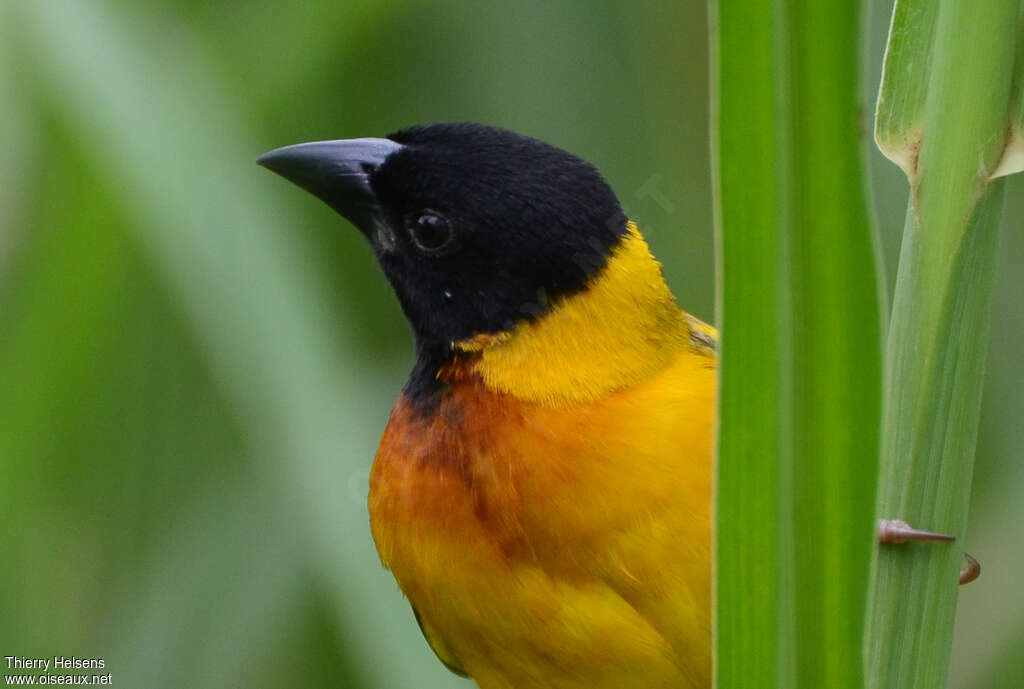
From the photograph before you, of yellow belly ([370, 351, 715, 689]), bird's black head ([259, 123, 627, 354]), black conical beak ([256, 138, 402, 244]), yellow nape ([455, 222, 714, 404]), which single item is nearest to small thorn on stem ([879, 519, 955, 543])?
yellow belly ([370, 351, 715, 689])

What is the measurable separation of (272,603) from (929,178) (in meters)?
1.71

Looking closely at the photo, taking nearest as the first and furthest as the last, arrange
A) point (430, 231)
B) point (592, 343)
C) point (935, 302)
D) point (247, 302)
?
point (935, 302), point (592, 343), point (430, 231), point (247, 302)

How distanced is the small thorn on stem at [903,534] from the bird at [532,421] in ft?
1.77

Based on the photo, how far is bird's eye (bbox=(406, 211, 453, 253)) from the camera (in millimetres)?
1777

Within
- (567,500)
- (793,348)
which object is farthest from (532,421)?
(793,348)

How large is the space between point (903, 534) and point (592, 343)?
2.49 feet

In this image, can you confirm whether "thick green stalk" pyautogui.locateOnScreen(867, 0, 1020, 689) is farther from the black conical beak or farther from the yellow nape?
the black conical beak

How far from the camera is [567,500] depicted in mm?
1529

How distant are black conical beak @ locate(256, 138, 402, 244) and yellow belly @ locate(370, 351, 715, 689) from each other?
0.38 meters

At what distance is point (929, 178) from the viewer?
3.05 feet

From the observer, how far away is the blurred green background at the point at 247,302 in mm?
1911

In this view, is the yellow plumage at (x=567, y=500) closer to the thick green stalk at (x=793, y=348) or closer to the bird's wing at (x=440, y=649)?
the bird's wing at (x=440, y=649)


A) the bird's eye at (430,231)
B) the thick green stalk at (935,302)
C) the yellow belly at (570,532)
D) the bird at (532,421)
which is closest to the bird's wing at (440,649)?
the bird at (532,421)

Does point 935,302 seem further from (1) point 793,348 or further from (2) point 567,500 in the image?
(2) point 567,500
